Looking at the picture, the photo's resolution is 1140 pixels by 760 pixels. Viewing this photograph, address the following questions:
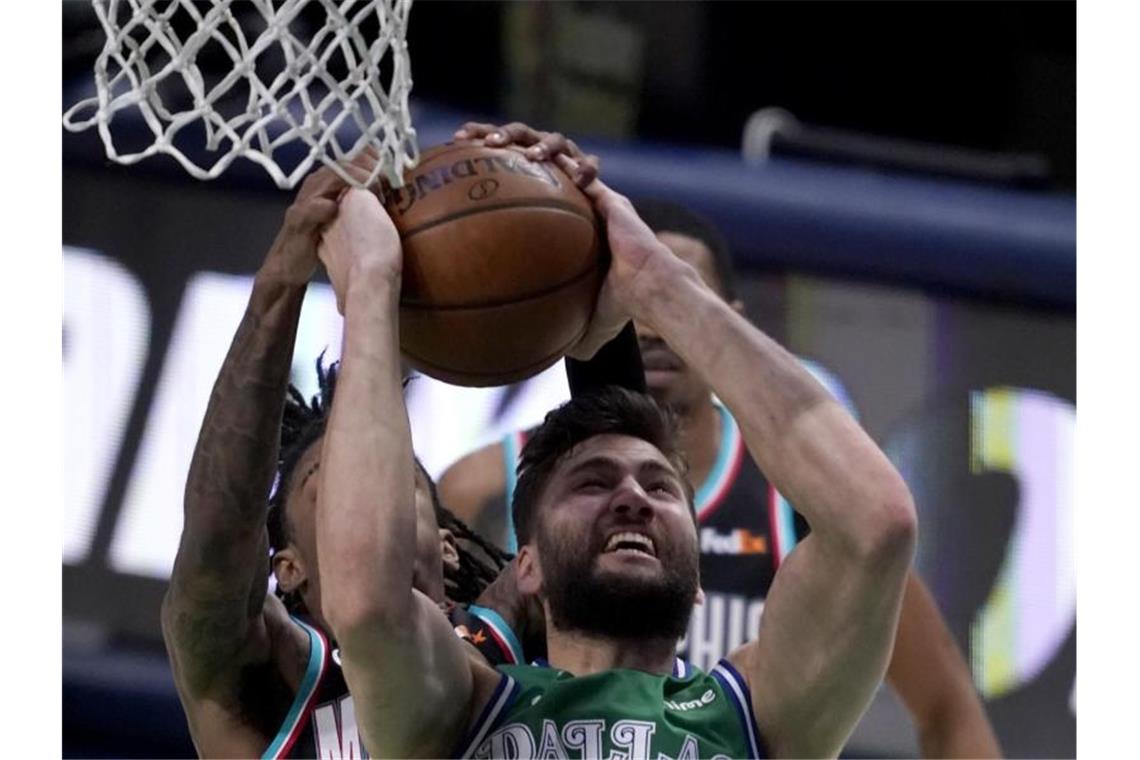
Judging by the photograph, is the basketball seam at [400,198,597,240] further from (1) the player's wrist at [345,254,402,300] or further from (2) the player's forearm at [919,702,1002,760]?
(2) the player's forearm at [919,702,1002,760]

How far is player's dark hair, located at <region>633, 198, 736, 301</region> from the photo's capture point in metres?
3.89

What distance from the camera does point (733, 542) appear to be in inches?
154

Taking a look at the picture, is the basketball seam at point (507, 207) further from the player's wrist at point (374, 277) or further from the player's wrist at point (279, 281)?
the player's wrist at point (279, 281)

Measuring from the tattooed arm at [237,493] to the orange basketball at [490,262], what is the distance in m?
0.16

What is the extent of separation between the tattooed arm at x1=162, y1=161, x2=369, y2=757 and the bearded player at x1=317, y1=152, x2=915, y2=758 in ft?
0.30

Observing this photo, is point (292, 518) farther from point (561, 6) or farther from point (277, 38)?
point (561, 6)

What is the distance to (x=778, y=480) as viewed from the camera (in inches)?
95.2

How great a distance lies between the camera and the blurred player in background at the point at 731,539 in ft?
12.6

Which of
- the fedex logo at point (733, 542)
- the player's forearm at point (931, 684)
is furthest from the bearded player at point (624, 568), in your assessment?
the player's forearm at point (931, 684)

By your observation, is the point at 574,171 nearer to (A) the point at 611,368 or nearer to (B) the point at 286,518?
(A) the point at 611,368

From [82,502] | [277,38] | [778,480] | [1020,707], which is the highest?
[277,38]

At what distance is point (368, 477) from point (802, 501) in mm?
447

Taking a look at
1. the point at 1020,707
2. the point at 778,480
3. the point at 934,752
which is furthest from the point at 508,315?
the point at 1020,707
